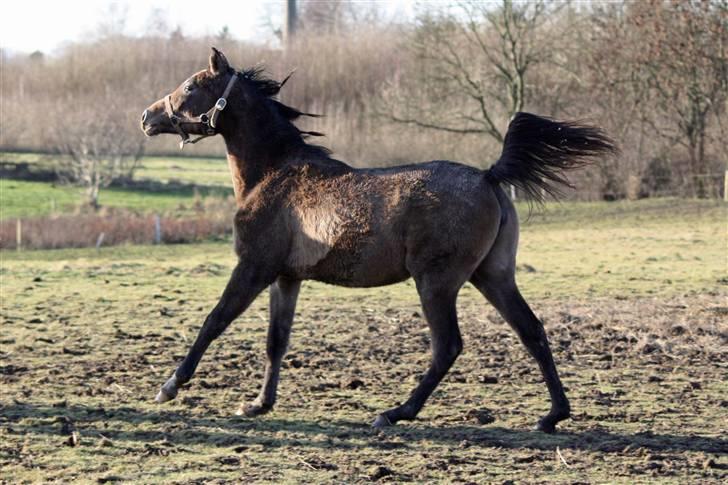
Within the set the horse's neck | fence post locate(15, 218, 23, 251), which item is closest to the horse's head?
the horse's neck

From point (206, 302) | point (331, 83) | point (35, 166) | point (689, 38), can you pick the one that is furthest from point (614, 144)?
point (331, 83)

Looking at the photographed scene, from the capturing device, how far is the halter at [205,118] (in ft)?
26.7

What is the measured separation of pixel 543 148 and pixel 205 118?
245 cm

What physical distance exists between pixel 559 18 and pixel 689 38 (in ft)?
14.3

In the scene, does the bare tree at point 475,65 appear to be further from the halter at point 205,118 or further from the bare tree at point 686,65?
the halter at point 205,118

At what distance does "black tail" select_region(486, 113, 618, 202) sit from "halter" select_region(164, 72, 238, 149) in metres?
2.03

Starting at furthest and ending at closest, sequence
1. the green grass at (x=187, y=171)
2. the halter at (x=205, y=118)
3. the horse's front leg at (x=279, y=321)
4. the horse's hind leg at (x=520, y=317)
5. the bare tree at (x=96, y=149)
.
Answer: the green grass at (x=187, y=171) → the bare tree at (x=96, y=149) → the halter at (x=205, y=118) → the horse's front leg at (x=279, y=321) → the horse's hind leg at (x=520, y=317)

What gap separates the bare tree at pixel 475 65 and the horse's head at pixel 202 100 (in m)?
27.9

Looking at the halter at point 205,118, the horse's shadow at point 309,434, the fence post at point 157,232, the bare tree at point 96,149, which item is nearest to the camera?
the horse's shadow at point 309,434

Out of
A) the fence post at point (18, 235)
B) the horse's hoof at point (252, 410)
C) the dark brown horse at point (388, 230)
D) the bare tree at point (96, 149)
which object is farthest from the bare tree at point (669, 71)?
the horse's hoof at point (252, 410)

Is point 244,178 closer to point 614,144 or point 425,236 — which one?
point 425,236

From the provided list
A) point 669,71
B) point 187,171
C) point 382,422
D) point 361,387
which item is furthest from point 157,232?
point 382,422

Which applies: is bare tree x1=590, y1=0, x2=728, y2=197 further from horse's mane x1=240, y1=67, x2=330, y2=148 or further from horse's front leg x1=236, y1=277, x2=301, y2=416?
horse's front leg x1=236, y1=277, x2=301, y2=416

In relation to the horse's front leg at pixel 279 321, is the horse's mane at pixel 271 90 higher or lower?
higher
